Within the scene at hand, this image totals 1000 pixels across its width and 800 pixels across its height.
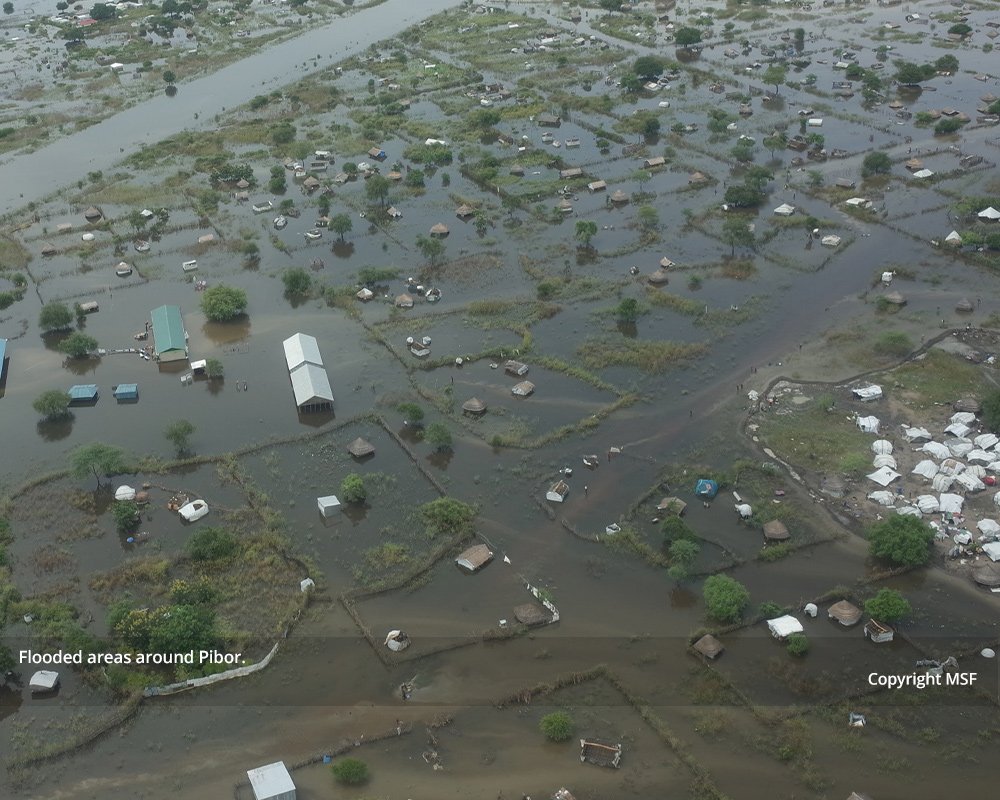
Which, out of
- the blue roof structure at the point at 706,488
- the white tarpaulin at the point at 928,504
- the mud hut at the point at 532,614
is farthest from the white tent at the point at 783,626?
the white tarpaulin at the point at 928,504

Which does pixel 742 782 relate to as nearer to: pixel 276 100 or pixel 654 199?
pixel 654 199

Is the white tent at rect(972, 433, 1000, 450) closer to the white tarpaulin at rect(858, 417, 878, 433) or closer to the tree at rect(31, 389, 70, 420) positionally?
the white tarpaulin at rect(858, 417, 878, 433)

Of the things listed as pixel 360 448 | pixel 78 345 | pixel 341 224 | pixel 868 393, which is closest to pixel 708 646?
pixel 868 393

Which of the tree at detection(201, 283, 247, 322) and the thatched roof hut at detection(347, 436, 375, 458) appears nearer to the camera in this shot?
the thatched roof hut at detection(347, 436, 375, 458)

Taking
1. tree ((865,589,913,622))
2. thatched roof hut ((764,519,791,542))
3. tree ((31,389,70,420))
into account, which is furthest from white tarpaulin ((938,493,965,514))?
tree ((31,389,70,420))

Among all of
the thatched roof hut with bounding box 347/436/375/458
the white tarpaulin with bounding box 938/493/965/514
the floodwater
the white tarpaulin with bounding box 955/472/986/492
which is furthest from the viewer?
the thatched roof hut with bounding box 347/436/375/458
